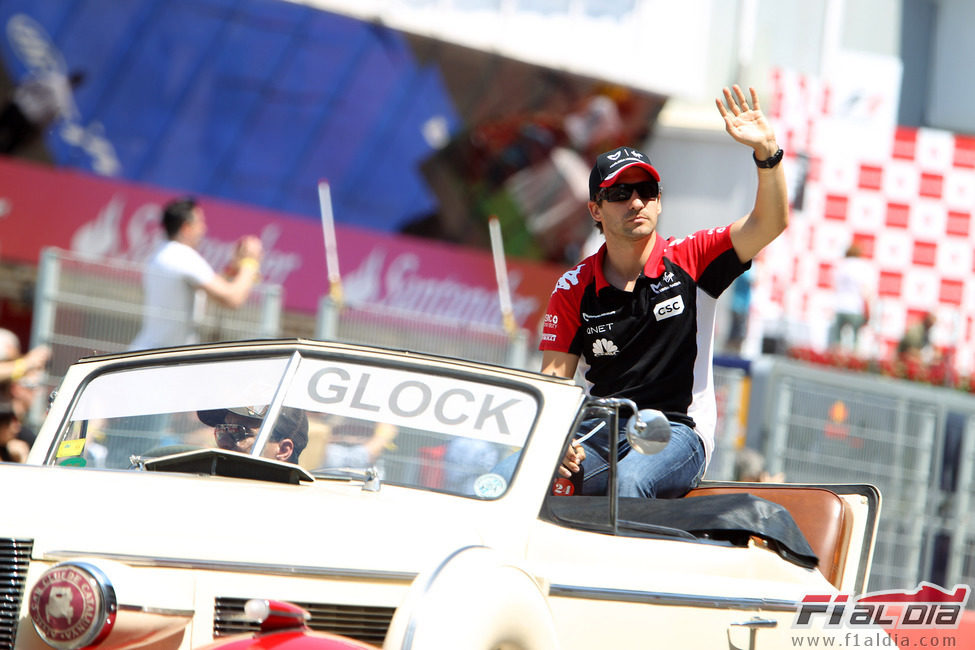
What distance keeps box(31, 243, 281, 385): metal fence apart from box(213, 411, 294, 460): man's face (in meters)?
4.09

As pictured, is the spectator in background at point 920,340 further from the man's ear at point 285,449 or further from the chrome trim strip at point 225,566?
the chrome trim strip at point 225,566

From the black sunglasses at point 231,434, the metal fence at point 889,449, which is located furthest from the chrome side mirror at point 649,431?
the metal fence at point 889,449

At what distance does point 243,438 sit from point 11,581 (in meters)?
0.83

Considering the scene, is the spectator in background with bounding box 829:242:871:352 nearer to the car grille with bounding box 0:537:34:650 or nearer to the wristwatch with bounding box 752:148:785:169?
the wristwatch with bounding box 752:148:785:169

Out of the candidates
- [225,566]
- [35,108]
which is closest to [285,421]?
[225,566]

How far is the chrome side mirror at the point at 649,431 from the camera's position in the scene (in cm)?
351

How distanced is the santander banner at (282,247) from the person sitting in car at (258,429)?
9.12 meters

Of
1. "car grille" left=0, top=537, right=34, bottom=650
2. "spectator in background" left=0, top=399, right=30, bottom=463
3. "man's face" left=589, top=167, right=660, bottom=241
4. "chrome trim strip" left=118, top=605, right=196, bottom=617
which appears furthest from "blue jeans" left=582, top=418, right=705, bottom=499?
"spectator in background" left=0, top=399, right=30, bottom=463

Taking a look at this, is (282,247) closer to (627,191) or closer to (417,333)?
(417,333)

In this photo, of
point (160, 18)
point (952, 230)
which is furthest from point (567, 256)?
point (160, 18)

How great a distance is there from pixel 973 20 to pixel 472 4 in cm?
860

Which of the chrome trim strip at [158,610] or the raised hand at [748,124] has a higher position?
the raised hand at [748,124]

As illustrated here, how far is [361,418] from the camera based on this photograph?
3.71 metres

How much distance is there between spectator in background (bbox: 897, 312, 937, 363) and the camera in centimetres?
1391
